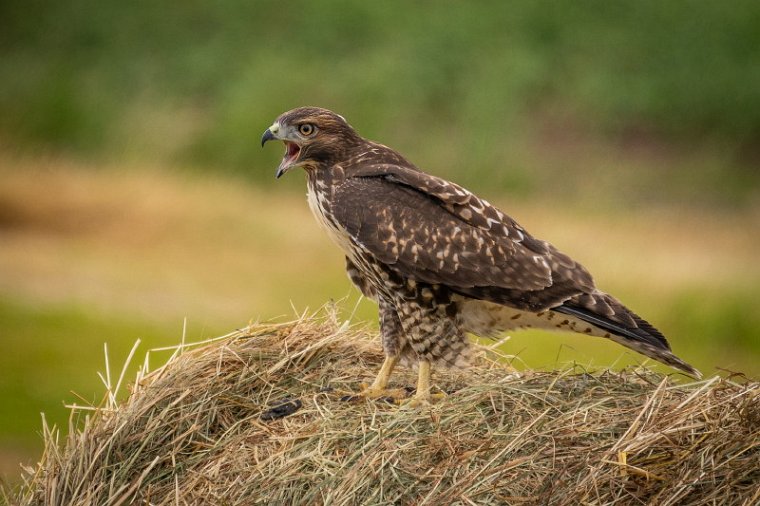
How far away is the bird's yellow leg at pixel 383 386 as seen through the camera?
475cm

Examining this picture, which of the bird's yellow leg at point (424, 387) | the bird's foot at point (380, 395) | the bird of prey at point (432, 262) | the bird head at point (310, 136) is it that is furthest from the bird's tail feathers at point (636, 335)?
the bird head at point (310, 136)

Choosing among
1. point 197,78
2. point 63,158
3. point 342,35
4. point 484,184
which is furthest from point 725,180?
point 63,158

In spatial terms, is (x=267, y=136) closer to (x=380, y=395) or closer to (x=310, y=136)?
(x=310, y=136)

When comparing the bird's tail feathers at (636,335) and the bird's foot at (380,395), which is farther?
the bird's foot at (380,395)

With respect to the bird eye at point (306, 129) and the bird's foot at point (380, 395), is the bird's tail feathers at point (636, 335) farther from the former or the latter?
the bird eye at point (306, 129)

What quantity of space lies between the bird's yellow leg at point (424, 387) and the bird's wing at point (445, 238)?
35 cm

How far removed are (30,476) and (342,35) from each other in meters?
13.5

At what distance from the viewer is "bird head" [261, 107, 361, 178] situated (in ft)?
16.4

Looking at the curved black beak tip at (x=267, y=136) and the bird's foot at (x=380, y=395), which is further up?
the curved black beak tip at (x=267, y=136)

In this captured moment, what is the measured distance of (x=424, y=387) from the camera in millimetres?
4828

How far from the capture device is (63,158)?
16.2m

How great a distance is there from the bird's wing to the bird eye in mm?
263

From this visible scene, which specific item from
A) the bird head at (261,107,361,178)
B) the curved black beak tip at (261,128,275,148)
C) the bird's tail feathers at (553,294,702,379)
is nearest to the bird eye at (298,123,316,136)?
the bird head at (261,107,361,178)

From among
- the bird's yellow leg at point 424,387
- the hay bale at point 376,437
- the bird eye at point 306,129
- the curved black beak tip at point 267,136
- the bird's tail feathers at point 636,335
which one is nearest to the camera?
the hay bale at point 376,437
